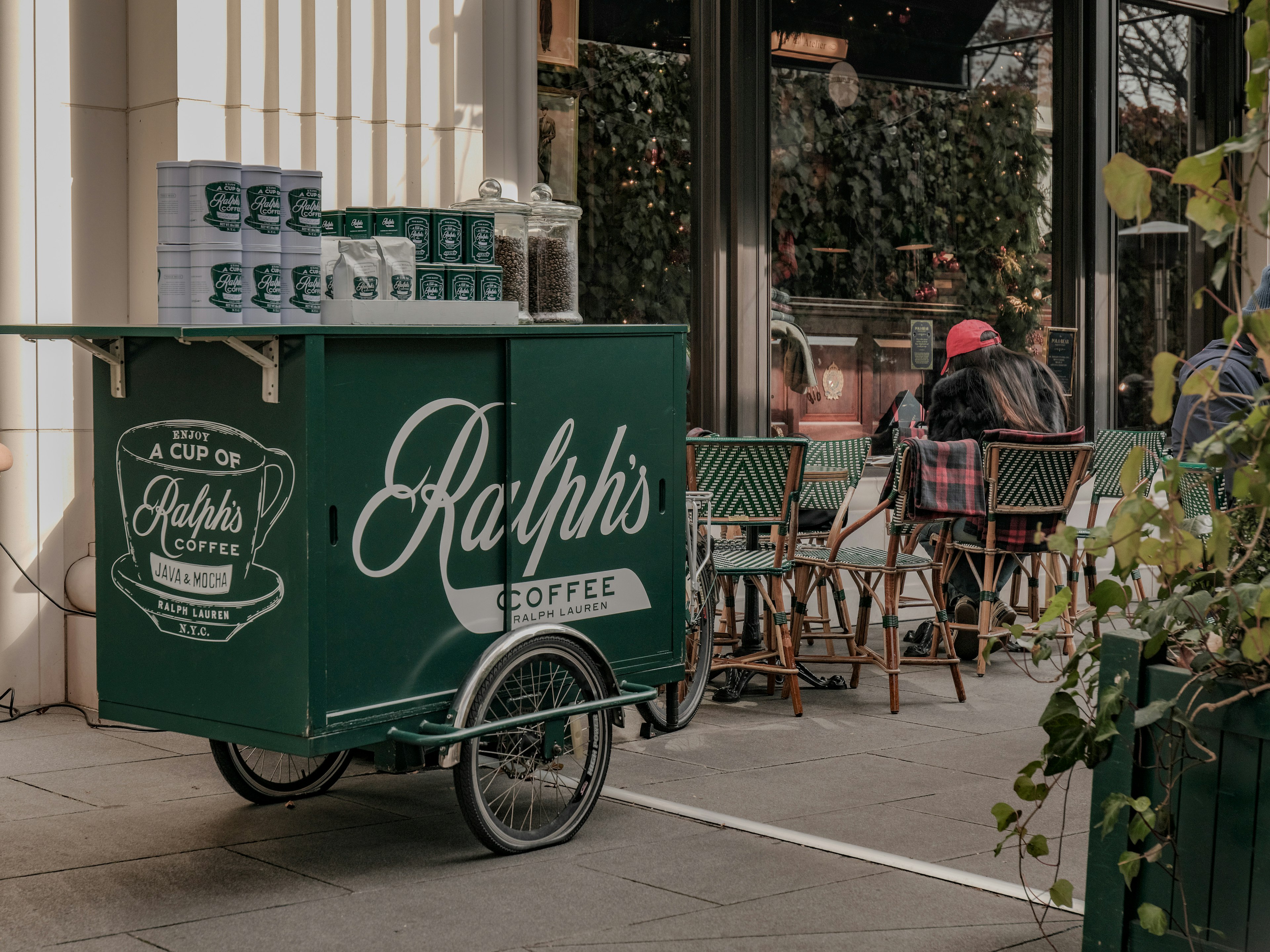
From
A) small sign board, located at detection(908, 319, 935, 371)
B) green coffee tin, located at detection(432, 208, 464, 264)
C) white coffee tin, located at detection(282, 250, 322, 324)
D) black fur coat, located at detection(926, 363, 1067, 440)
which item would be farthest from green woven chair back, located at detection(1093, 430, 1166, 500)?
white coffee tin, located at detection(282, 250, 322, 324)

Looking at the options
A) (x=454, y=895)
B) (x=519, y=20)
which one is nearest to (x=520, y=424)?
(x=454, y=895)

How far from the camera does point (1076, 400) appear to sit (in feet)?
37.5

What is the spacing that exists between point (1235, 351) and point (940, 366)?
4.48 meters

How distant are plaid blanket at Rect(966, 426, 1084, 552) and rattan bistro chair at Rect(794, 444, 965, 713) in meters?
0.38

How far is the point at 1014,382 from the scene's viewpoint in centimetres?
789

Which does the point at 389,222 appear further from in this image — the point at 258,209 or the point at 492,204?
the point at 492,204

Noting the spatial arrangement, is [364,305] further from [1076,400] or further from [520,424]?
[1076,400]

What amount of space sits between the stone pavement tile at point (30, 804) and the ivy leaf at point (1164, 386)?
383 cm

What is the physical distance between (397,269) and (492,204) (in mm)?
930

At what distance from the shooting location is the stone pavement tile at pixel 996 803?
4.81m

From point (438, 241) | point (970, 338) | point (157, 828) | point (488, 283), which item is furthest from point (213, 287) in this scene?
point (970, 338)

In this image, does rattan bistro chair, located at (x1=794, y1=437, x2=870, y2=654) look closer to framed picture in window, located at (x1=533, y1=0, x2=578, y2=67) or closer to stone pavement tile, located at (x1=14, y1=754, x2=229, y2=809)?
framed picture in window, located at (x1=533, y1=0, x2=578, y2=67)

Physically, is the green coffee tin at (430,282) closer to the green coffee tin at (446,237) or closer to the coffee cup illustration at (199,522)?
the green coffee tin at (446,237)

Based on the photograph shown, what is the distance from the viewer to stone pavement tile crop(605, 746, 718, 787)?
5375 millimetres
